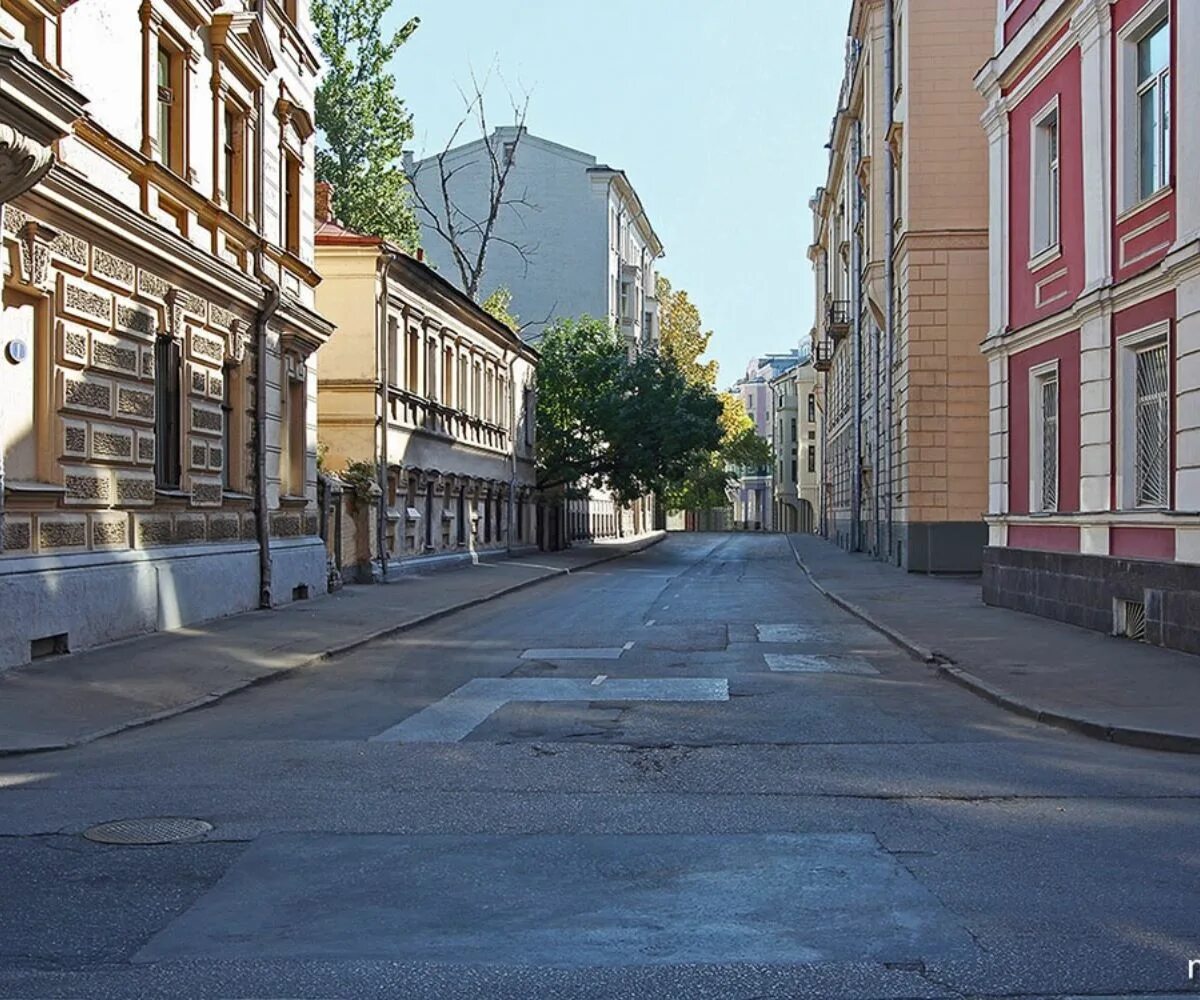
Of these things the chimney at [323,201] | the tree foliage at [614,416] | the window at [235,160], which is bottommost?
the tree foliage at [614,416]

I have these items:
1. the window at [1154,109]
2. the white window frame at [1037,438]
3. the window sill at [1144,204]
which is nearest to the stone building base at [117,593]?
the white window frame at [1037,438]

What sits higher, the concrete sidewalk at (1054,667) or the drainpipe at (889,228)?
the drainpipe at (889,228)

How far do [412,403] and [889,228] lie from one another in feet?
40.5

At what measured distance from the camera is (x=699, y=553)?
188 feet

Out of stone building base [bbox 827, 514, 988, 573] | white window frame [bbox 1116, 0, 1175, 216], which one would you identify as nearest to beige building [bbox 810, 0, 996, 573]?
stone building base [bbox 827, 514, 988, 573]

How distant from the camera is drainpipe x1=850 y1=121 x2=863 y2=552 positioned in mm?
44000

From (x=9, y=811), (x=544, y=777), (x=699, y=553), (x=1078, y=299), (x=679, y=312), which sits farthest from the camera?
(x=679, y=312)

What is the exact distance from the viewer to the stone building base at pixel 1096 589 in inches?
599

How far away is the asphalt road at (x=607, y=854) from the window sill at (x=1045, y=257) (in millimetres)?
8828

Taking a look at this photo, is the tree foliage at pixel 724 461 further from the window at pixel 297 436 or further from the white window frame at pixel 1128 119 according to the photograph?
the white window frame at pixel 1128 119

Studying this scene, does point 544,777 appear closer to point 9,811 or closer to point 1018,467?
point 9,811

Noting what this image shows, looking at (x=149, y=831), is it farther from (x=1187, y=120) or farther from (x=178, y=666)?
(x=1187, y=120)

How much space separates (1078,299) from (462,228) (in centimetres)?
5029

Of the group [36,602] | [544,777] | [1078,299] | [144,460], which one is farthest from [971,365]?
[544,777]
